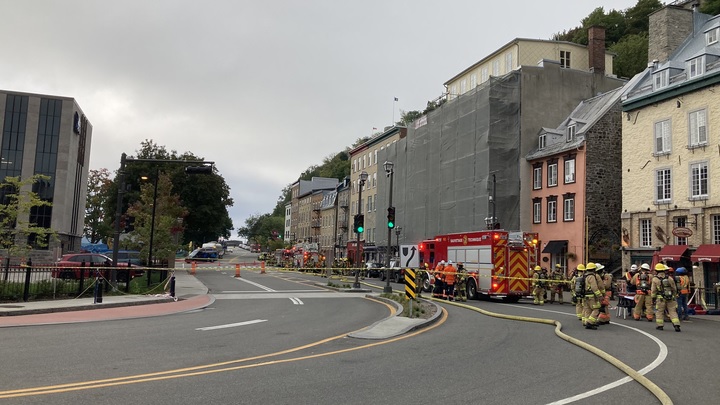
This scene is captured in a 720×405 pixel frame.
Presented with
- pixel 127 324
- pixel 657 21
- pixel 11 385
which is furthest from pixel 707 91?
pixel 11 385

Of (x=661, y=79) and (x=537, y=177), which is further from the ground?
(x=661, y=79)

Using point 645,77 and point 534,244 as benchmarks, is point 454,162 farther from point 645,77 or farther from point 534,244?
point 534,244

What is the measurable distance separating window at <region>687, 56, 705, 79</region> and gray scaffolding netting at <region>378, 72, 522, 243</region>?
14.0 m

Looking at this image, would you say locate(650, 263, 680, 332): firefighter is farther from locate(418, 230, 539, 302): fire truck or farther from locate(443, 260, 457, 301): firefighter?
locate(443, 260, 457, 301): firefighter

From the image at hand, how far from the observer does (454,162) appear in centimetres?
4584

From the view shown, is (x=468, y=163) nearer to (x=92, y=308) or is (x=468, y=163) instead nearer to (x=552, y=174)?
(x=552, y=174)

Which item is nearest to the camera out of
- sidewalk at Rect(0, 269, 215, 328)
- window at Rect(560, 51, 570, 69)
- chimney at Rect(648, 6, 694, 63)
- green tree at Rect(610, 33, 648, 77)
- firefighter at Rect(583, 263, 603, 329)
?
firefighter at Rect(583, 263, 603, 329)

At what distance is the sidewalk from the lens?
15.1 meters

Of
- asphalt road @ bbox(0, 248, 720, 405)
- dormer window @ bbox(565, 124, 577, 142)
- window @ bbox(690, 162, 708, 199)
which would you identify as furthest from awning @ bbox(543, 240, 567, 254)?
asphalt road @ bbox(0, 248, 720, 405)

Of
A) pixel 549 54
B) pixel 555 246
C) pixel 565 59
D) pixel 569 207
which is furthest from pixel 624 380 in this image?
pixel 565 59

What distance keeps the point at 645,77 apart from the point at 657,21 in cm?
372

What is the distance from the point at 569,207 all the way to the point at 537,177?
165 inches

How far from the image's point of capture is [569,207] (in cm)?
3694

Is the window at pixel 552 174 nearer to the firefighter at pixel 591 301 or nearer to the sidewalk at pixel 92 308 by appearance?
the firefighter at pixel 591 301
